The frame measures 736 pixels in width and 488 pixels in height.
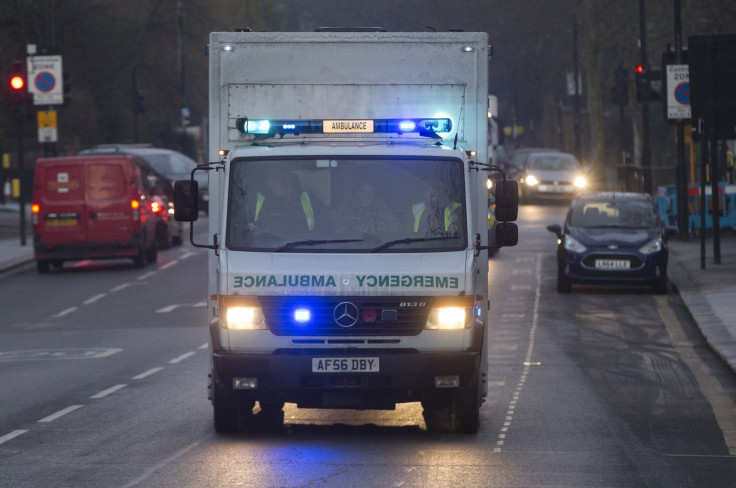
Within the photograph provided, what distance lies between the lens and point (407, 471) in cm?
Result: 1030

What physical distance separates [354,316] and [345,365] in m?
0.34

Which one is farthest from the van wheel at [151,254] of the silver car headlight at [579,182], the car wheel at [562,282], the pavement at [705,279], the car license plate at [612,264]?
the silver car headlight at [579,182]

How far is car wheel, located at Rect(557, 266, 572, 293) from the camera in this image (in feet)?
81.0

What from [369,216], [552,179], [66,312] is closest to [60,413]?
[369,216]

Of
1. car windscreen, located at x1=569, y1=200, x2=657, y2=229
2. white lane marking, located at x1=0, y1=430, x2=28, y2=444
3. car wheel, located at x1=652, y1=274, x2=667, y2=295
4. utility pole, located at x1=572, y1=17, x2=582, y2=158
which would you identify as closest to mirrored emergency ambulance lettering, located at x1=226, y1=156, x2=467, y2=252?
white lane marking, located at x1=0, y1=430, x2=28, y2=444

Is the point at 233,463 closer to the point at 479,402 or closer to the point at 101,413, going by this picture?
the point at 479,402

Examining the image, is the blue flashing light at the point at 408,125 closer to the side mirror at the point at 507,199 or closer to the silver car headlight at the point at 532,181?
the side mirror at the point at 507,199

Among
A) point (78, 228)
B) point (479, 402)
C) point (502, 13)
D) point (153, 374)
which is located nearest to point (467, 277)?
point (479, 402)

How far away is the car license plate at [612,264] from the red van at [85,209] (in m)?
9.43

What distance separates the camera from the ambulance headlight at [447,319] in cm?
1123

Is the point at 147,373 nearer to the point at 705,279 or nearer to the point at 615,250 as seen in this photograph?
the point at 615,250

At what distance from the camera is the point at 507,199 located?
1157 centimetres

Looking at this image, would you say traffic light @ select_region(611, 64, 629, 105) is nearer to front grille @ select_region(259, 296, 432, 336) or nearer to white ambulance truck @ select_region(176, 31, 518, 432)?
white ambulance truck @ select_region(176, 31, 518, 432)

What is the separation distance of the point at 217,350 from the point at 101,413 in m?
2.36
